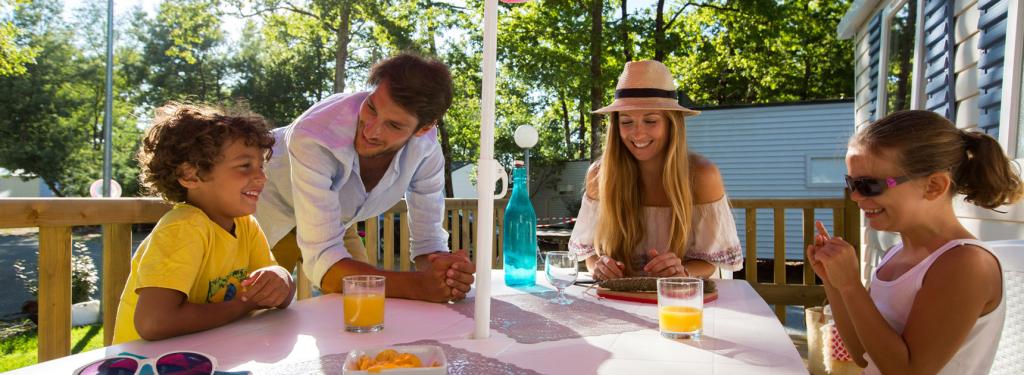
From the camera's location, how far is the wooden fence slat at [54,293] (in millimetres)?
2189

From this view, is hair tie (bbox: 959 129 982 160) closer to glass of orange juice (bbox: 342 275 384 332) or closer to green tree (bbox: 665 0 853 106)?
glass of orange juice (bbox: 342 275 384 332)

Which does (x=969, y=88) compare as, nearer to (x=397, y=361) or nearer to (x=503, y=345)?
(x=503, y=345)

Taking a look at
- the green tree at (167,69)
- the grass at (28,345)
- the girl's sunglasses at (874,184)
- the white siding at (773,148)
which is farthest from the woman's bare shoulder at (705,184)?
the green tree at (167,69)

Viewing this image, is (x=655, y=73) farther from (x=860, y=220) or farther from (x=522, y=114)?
(x=522, y=114)

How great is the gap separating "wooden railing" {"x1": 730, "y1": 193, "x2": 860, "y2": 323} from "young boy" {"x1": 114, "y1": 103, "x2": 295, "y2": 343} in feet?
14.1

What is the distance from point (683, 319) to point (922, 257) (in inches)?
31.0

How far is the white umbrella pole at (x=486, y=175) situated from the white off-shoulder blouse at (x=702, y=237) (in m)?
1.31

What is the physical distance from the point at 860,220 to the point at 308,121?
506 centimetres

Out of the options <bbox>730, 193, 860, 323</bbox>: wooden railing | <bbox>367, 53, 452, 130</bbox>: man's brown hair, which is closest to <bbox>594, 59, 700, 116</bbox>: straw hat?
<bbox>367, 53, 452, 130</bbox>: man's brown hair

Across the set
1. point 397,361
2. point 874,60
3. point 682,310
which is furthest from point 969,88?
point 397,361

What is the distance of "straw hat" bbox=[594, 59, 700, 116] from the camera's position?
2.78 m

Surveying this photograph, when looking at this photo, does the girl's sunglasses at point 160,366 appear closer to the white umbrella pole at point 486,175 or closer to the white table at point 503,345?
the white table at point 503,345

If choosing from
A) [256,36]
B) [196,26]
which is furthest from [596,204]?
[256,36]

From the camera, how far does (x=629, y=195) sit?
2.85 meters
